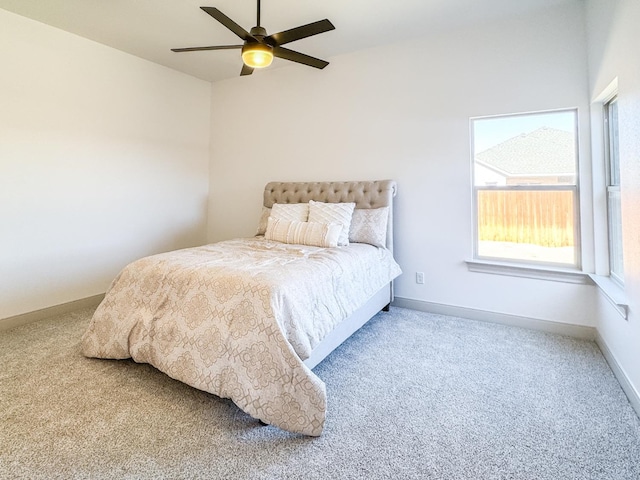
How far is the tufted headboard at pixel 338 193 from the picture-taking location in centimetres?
349

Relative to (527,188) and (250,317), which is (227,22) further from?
(527,188)

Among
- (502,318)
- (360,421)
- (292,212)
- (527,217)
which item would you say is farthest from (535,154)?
(360,421)

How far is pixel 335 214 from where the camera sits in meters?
3.41

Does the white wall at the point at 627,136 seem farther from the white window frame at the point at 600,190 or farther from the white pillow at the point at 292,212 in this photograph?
the white pillow at the point at 292,212

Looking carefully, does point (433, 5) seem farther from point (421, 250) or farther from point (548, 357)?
point (548, 357)

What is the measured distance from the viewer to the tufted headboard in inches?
137

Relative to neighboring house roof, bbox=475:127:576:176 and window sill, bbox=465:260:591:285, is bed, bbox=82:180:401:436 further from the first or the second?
neighboring house roof, bbox=475:127:576:176

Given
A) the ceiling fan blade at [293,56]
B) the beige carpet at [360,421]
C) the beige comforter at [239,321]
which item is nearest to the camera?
the beige carpet at [360,421]

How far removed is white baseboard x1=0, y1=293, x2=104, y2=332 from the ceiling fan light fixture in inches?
126

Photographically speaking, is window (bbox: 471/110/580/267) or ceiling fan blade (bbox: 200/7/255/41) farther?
window (bbox: 471/110/580/267)

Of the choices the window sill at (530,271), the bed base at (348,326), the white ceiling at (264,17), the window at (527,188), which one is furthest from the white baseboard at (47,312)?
the window at (527,188)

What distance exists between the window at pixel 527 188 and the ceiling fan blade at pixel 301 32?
1900 mm

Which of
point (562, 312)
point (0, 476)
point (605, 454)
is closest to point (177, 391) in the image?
point (0, 476)

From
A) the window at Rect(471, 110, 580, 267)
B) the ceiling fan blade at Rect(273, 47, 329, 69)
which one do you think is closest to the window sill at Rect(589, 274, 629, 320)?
the window at Rect(471, 110, 580, 267)
